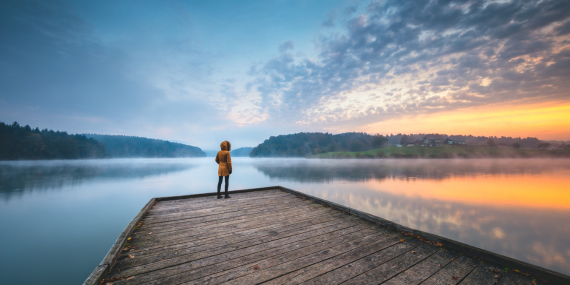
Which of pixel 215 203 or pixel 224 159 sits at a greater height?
pixel 224 159

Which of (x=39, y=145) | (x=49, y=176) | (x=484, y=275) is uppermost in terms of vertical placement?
(x=39, y=145)

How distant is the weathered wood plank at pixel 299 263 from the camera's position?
273cm

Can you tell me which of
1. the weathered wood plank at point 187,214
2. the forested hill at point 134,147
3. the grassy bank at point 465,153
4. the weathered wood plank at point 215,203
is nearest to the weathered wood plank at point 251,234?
the weathered wood plank at point 187,214

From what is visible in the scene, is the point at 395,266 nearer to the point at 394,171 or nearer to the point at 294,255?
the point at 294,255

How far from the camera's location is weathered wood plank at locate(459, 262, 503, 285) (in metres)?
2.64

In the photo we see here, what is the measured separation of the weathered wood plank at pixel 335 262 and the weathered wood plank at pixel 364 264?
0.08 metres

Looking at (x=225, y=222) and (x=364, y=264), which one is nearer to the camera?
(x=364, y=264)

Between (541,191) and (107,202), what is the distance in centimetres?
3599

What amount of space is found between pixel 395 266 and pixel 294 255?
5.21 ft

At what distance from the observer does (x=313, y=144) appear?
132 meters

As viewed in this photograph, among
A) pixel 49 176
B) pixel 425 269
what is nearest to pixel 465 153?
pixel 425 269

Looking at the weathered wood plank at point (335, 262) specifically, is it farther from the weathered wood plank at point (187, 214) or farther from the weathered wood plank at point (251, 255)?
the weathered wood plank at point (187, 214)

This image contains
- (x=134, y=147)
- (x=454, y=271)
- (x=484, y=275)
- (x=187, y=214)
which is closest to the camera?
(x=484, y=275)

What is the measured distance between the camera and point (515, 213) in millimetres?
11062
